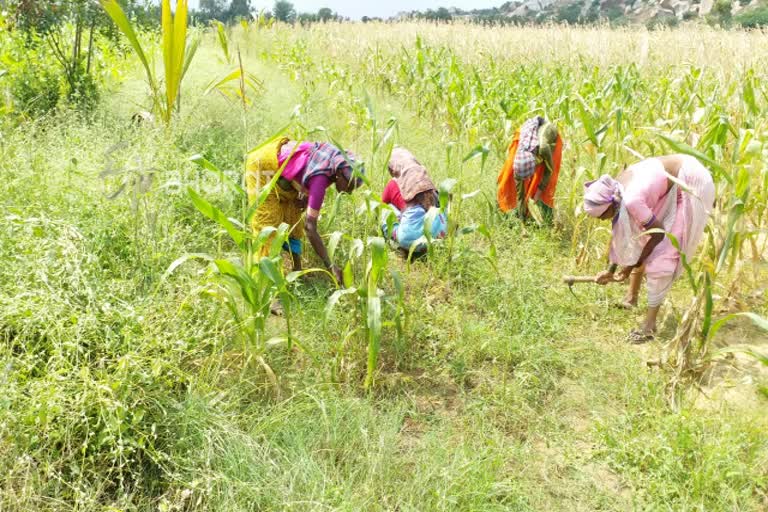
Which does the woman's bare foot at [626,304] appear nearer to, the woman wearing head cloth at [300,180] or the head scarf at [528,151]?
the head scarf at [528,151]

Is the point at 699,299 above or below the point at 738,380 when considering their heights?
above

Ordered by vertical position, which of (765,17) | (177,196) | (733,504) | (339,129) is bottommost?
(733,504)

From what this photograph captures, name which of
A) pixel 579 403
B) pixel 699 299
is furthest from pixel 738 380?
pixel 579 403

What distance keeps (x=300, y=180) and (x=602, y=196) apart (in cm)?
168

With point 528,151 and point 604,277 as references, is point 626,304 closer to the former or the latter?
point 604,277

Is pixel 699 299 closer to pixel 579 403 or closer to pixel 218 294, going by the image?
pixel 579 403

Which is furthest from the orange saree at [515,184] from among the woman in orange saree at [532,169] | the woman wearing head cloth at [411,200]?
the woman wearing head cloth at [411,200]

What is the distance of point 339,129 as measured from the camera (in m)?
6.09

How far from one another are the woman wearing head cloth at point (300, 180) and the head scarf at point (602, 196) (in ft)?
4.18

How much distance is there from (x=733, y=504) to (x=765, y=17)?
5071cm

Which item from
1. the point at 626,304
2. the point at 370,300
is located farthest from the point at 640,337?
the point at 370,300

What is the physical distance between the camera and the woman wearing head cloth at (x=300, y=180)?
10.2 feet

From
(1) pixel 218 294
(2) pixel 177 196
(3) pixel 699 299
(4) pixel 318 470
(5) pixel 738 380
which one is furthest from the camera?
(2) pixel 177 196

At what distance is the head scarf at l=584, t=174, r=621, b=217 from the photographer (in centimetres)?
303
